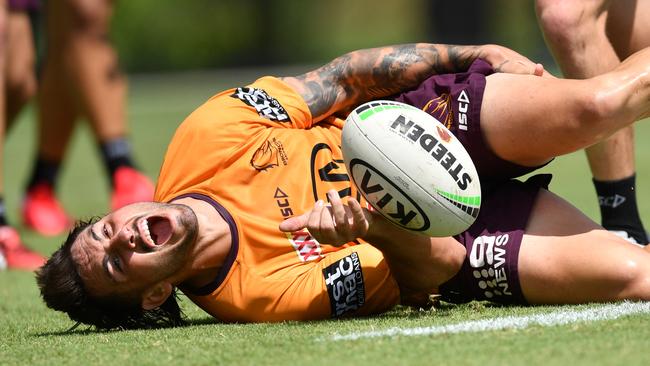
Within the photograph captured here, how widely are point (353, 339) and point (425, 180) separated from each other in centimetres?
59

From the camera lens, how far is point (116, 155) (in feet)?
24.3

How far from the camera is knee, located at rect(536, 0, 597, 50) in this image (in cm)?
482

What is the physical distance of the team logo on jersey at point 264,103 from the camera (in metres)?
4.60

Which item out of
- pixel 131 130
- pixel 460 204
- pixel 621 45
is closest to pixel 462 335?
pixel 460 204

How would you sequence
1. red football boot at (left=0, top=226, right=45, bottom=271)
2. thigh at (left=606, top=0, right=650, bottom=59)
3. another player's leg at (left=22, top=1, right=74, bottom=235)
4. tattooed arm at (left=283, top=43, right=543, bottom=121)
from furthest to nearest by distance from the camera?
another player's leg at (left=22, top=1, right=74, bottom=235) < red football boot at (left=0, top=226, right=45, bottom=271) < thigh at (left=606, top=0, right=650, bottom=59) < tattooed arm at (left=283, top=43, right=543, bottom=121)

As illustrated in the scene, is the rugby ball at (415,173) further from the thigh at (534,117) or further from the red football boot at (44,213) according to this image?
the red football boot at (44,213)

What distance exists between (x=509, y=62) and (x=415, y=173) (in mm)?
957

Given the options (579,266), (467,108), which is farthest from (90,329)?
(579,266)

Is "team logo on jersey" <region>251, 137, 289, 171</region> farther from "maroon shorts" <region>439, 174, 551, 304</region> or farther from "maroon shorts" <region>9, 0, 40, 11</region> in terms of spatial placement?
"maroon shorts" <region>9, 0, 40, 11</region>

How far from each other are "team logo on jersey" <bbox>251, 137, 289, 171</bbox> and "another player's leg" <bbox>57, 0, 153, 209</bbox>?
307 centimetres

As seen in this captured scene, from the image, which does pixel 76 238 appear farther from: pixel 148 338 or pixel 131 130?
pixel 131 130

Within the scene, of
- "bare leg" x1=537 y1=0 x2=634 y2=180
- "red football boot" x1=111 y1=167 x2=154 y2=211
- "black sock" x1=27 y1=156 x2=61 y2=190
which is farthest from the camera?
"black sock" x1=27 y1=156 x2=61 y2=190

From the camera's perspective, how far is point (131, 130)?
1478 cm

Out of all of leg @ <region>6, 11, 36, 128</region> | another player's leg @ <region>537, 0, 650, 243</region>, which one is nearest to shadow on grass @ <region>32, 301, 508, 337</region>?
another player's leg @ <region>537, 0, 650, 243</region>
